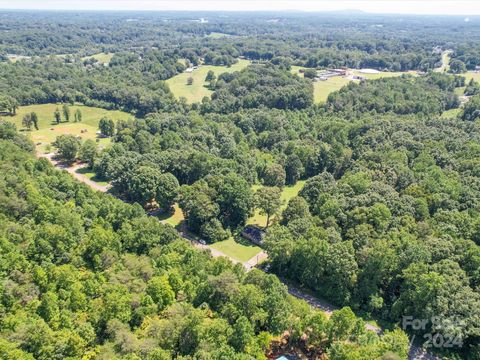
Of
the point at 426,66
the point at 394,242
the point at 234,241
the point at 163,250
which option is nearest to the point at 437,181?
the point at 394,242

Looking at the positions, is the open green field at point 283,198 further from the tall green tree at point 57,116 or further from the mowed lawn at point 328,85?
the tall green tree at point 57,116

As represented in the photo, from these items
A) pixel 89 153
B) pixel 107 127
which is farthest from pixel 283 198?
pixel 107 127

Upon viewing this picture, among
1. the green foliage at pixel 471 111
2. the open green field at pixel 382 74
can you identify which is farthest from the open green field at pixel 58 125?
the open green field at pixel 382 74

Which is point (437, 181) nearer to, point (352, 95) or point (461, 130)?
point (461, 130)

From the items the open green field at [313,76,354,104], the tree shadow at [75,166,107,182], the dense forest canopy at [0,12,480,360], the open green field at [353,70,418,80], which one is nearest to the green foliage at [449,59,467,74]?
the open green field at [353,70,418,80]

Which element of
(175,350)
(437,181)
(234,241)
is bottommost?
(234,241)

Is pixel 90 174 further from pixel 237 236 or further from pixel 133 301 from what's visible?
pixel 133 301

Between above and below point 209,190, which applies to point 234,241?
below

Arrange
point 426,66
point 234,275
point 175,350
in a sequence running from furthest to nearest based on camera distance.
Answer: point 426,66 → point 234,275 → point 175,350
